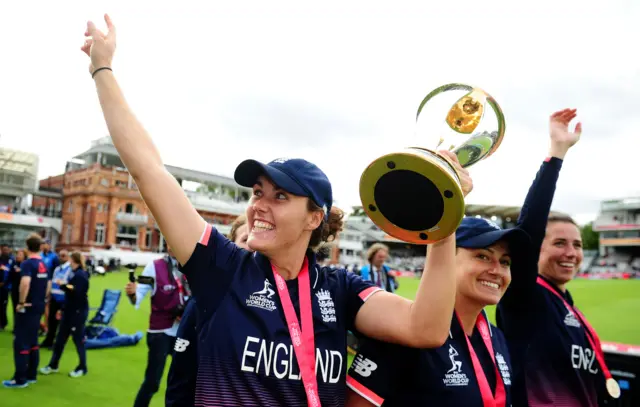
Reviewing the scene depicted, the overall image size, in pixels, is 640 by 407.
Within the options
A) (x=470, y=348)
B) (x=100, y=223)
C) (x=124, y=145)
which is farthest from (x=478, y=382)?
(x=100, y=223)

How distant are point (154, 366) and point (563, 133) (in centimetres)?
417

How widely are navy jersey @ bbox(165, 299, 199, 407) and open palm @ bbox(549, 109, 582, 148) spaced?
2.17 metres

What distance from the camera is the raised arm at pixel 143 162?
59.0 inches

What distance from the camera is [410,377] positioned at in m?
1.75

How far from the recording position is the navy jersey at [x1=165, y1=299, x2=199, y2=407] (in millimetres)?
2123

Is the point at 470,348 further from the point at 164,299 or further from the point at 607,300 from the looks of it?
the point at 607,300

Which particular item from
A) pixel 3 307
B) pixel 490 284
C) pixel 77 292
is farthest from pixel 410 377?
pixel 3 307

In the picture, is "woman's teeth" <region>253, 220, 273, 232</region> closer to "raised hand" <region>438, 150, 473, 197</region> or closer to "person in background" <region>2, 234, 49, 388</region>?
"raised hand" <region>438, 150, 473, 197</region>

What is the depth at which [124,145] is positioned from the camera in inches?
59.1

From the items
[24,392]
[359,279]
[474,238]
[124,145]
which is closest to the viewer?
[124,145]

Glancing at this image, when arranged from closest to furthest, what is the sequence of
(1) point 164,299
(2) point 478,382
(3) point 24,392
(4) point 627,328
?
1. (2) point 478,382
2. (1) point 164,299
3. (3) point 24,392
4. (4) point 627,328

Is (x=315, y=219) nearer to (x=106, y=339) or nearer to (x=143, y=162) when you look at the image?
(x=143, y=162)

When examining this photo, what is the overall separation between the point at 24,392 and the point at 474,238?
6250mm

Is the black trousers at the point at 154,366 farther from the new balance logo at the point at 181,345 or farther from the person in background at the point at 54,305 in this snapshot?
the person in background at the point at 54,305
